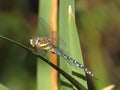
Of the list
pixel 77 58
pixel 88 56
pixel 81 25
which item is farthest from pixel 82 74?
pixel 81 25

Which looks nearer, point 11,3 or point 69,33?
point 69,33

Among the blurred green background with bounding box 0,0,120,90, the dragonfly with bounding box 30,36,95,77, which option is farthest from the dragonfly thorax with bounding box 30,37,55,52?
the blurred green background with bounding box 0,0,120,90

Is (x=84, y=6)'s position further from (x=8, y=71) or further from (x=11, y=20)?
(x=8, y=71)

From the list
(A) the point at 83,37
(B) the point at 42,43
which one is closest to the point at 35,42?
(B) the point at 42,43

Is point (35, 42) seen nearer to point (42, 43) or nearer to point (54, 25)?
point (42, 43)

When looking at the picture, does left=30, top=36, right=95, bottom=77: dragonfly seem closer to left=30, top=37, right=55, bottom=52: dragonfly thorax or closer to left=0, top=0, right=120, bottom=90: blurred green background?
left=30, top=37, right=55, bottom=52: dragonfly thorax

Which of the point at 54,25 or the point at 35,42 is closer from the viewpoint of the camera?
the point at 54,25
